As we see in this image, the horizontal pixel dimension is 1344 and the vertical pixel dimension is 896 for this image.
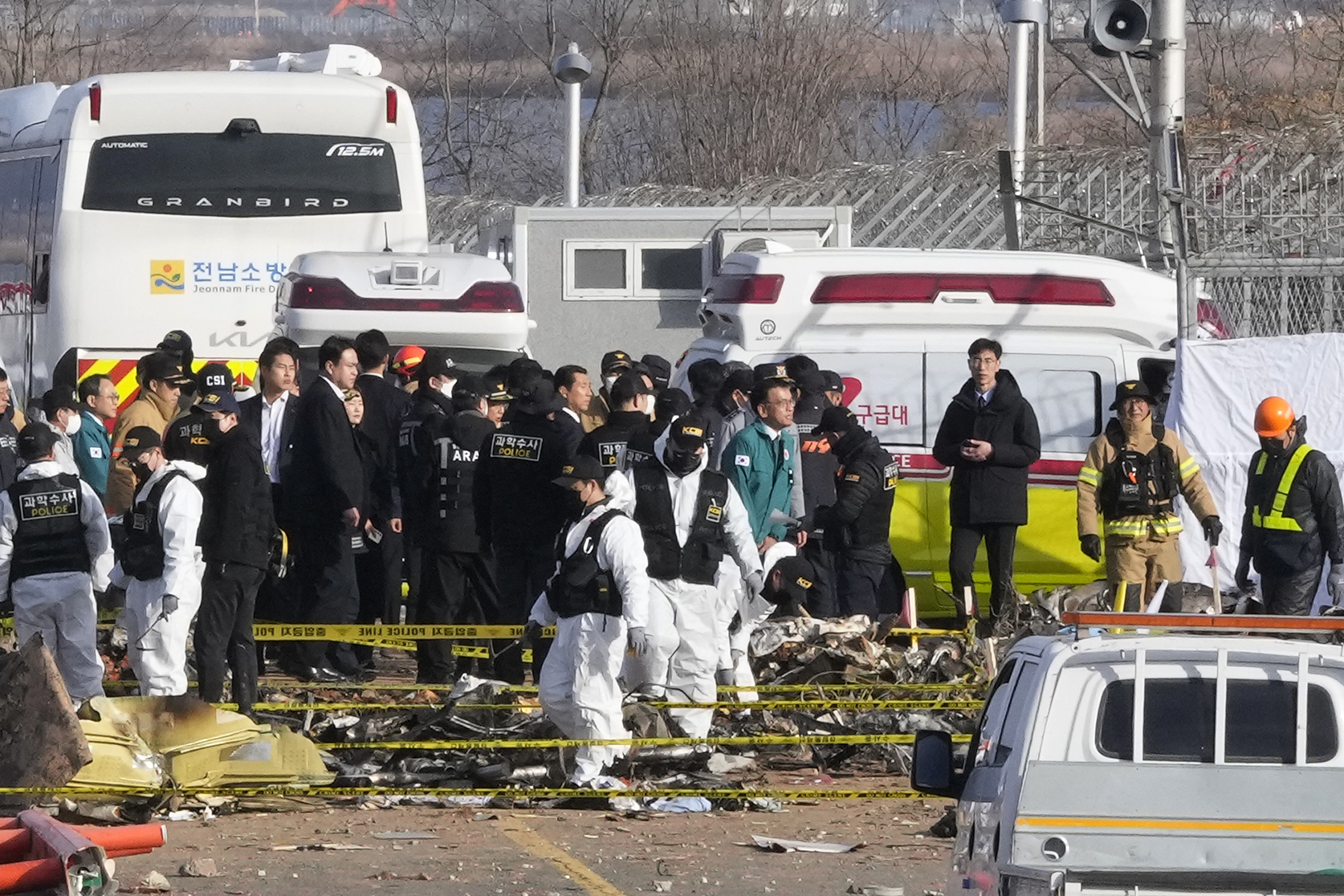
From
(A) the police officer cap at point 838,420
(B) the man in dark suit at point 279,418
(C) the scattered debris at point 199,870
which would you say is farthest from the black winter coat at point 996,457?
(C) the scattered debris at point 199,870

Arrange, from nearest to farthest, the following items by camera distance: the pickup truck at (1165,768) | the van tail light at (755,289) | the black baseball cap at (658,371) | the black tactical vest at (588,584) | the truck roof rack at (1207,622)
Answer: the pickup truck at (1165,768) → the truck roof rack at (1207,622) → the black tactical vest at (588,584) → the van tail light at (755,289) → the black baseball cap at (658,371)

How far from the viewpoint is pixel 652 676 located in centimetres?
1119

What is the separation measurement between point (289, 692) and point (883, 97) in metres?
40.6

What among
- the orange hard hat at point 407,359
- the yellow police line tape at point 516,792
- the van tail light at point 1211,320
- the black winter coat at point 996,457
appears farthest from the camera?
the orange hard hat at point 407,359

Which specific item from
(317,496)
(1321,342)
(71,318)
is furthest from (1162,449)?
(71,318)

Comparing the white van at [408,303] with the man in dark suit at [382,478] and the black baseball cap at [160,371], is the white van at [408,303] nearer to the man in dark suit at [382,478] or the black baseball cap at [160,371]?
the man in dark suit at [382,478]

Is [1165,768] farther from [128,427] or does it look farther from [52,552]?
[128,427]

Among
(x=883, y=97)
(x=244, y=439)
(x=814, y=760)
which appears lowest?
(x=814, y=760)

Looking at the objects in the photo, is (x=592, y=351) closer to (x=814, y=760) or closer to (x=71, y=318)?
(x=71, y=318)

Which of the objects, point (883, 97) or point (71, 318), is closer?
point (71, 318)

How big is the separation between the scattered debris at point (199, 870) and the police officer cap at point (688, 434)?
3497 mm

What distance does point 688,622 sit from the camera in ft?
37.4

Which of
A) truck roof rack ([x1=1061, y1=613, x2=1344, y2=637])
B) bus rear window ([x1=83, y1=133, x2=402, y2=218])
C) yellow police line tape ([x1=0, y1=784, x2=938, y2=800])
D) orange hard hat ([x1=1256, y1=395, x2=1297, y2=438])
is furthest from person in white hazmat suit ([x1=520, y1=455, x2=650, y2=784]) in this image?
bus rear window ([x1=83, y1=133, x2=402, y2=218])

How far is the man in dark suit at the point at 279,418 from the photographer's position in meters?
13.4
